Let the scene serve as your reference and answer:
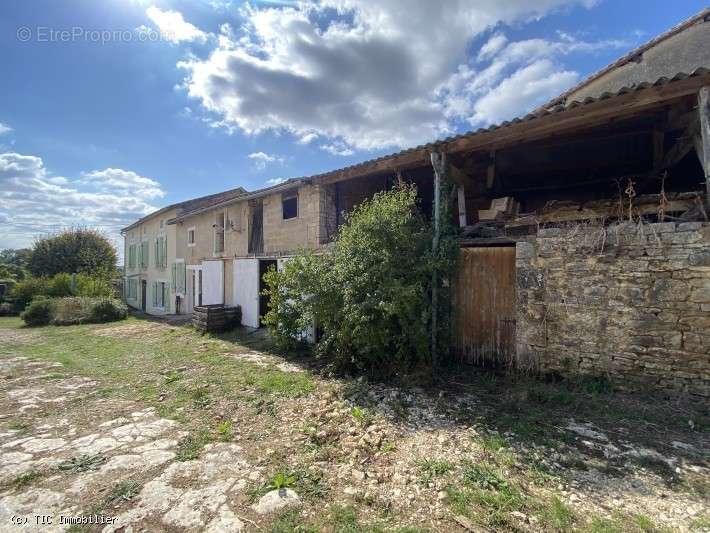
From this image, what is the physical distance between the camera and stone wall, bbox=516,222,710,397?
13.6 ft

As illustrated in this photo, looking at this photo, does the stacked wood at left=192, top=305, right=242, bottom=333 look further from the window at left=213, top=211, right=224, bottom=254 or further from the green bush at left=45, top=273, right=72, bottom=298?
the green bush at left=45, top=273, right=72, bottom=298

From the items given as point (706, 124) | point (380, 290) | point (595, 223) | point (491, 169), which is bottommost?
point (380, 290)

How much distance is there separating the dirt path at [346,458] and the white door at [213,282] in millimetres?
7034

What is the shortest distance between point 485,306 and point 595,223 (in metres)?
2.17

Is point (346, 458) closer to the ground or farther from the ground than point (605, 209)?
closer to the ground

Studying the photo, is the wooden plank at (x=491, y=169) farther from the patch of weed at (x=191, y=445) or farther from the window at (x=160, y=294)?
the window at (x=160, y=294)

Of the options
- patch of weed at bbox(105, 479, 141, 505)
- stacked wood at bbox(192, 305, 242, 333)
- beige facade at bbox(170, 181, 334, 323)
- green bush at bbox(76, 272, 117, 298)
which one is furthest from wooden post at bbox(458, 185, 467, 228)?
green bush at bbox(76, 272, 117, 298)

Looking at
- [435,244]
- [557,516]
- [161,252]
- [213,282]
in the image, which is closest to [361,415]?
[557,516]

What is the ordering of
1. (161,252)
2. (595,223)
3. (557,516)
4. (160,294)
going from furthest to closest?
(160,294) < (161,252) < (595,223) < (557,516)

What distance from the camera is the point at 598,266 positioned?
4.75 m

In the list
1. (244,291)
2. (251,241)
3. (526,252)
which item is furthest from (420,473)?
(251,241)

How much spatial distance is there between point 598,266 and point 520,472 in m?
3.37

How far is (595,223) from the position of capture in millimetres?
4859

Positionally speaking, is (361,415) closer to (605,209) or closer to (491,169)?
(605,209)
